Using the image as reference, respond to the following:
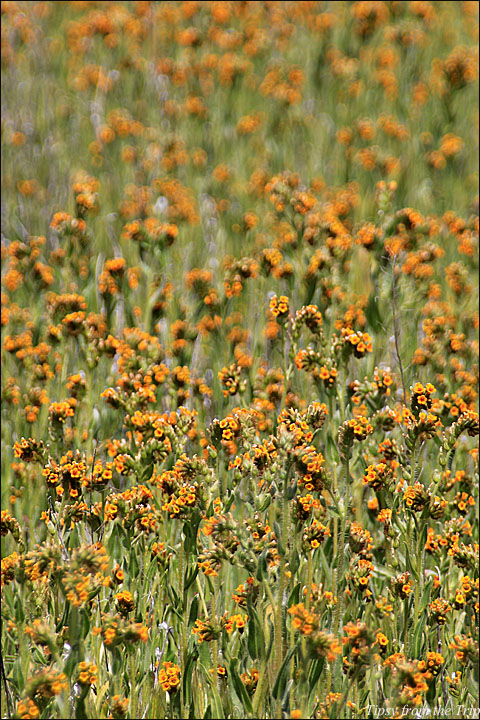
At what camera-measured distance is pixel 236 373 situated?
10.3 ft

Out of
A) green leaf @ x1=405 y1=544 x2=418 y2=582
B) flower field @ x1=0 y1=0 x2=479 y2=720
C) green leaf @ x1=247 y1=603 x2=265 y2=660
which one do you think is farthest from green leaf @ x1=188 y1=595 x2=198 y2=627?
green leaf @ x1=405 y1=544 x2=418 y2=582

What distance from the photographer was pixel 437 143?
21.6 feet

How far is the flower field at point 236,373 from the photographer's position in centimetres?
231

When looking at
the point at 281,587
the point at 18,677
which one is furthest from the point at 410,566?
the point at 18,677

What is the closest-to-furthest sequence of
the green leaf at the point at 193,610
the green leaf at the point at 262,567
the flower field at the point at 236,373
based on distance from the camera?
the green leaf at the point at 262,567, the flower field at the point at 236,373, the green leaf at the point at 193,610

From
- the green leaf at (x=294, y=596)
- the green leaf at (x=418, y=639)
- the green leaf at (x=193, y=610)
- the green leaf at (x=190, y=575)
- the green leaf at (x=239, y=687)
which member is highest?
the green leaf at (x=190, y=575)

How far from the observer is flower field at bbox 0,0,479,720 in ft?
7.57

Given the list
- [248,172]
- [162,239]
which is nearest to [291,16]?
[248,172]

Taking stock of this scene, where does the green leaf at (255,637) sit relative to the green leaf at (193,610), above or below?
below

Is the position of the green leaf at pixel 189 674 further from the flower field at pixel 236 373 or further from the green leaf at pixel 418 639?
the green leaf at pixel 418 639

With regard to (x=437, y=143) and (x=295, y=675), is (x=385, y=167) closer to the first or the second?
(x=437, y=143)

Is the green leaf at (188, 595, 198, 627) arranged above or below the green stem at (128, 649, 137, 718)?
above

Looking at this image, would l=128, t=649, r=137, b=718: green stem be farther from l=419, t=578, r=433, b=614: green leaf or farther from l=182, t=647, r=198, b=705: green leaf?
l=419, t=578, r=433, b=614: green leaf

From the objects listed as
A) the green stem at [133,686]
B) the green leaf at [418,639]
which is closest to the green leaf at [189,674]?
the green stem at [133,686]
